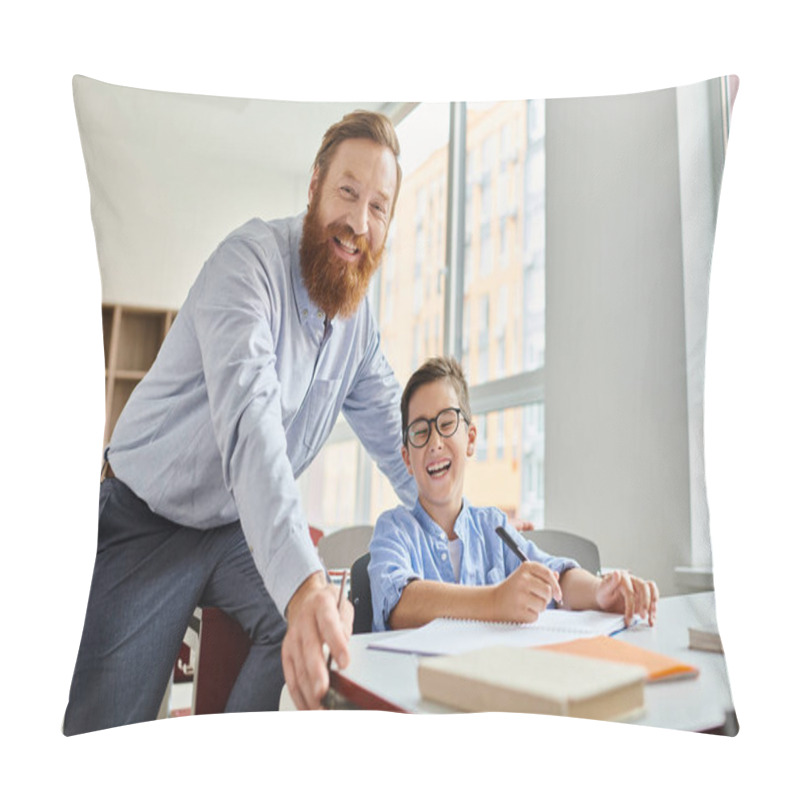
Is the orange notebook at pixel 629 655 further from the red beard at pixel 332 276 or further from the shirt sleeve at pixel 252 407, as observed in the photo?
the red beard at pixel 332 276

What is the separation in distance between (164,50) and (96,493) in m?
0.71

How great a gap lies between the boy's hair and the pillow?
0.7 inches

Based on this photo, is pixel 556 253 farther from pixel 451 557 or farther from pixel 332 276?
pixel 451 557

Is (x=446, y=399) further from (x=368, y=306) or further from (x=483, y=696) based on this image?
(x=483, y=696)

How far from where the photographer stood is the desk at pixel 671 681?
3.25ft

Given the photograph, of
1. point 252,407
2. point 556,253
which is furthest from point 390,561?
point 556,253

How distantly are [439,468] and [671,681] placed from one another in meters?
0.38

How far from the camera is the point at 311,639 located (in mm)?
1029

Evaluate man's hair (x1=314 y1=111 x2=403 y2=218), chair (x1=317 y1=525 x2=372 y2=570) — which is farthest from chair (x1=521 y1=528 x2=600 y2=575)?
man's hair (x1=314 y1=111 x2=403 y2=218)

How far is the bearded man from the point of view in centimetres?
106

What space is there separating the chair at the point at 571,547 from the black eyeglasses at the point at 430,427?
0.17 meters

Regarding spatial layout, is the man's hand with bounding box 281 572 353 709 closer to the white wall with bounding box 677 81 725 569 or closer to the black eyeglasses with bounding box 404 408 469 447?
the black eyeglasses with bounding box 404 408 469 447

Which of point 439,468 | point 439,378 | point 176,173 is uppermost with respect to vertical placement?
point 176,173

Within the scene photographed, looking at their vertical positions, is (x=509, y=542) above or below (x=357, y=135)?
below
